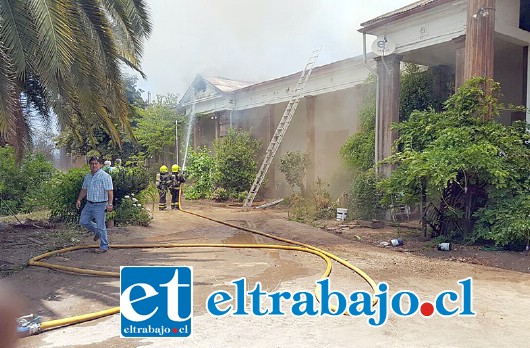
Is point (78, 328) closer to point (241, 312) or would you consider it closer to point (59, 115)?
point (241, 312)

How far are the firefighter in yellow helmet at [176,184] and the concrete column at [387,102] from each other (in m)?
6.30

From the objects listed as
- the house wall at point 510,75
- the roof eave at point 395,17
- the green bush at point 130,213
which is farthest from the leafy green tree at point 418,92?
the green bush at point 130,213

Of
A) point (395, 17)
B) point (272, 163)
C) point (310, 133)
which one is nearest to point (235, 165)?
point (272, 163)

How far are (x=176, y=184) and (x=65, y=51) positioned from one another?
8901mm

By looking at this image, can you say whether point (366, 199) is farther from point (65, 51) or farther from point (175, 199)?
point (65, 51)

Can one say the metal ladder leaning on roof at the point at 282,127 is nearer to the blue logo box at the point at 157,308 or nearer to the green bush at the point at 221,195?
the green bush at the point at 221,195

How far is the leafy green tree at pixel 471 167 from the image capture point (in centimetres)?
711

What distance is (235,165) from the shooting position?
16.8 meters

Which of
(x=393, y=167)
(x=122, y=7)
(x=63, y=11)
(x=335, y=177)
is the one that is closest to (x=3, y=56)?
(x=63, y=11)

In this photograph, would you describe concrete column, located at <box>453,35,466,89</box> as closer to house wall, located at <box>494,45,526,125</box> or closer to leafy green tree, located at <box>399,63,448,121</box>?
leafy green tree, located at <box>399,63,448,121</box>

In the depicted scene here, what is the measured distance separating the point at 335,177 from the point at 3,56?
1000 centimetres

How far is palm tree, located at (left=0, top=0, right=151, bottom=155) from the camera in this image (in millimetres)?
5207

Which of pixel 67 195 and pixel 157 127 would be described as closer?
pixel 67 195

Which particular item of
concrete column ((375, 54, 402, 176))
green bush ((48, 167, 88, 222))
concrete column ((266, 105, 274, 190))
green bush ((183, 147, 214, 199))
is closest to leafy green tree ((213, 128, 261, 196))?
green bush ((183, 147, 214, 199))
